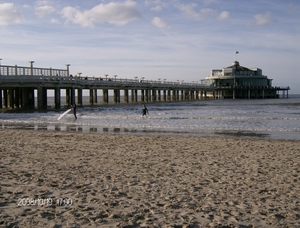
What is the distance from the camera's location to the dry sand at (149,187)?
476 cm

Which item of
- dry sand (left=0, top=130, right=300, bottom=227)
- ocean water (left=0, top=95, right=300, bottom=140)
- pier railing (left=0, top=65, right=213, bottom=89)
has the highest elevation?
pier railing (left=0, top=65, right=213, bottom=89)

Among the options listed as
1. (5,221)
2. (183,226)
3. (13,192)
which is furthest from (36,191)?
(183,226)

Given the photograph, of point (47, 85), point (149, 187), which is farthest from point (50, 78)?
point (149, 187)

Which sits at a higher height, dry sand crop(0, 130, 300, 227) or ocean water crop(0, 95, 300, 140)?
dry sand crop(0, 130, 300, 227)

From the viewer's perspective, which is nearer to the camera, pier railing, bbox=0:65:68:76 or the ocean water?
the ocean water

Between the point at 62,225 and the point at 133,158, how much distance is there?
4700mm

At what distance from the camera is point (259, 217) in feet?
16.0
